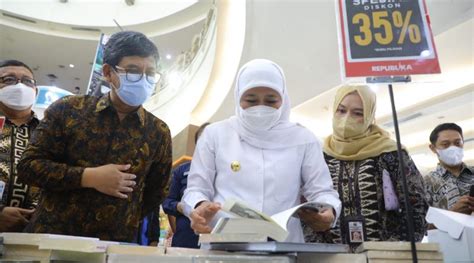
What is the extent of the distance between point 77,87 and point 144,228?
1215cm

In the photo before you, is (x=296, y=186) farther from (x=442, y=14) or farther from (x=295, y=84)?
(x=295, y=84)

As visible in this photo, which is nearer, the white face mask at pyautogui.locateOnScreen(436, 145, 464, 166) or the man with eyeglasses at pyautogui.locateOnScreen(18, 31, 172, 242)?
the man with eyeglasses at pyautogui.locateOnScreen(18, 31, 172, 242)

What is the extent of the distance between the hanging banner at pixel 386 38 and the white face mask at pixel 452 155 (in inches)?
58.6

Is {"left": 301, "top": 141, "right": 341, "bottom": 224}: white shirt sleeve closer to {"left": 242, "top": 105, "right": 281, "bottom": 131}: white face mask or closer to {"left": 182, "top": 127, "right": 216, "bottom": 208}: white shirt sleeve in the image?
{"left": 242, "top": 105, "right": 281, "bottom": 131}: white face mask

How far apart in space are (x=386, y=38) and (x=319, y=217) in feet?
1.76

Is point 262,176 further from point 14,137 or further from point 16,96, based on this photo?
point 16,96

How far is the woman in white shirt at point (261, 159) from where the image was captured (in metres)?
1.13

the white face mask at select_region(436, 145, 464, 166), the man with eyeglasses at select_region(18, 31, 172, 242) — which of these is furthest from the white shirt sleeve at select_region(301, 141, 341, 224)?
the white face mask at select_region(436, 145, 464, 166)

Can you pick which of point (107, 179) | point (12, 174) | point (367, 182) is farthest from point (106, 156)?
point (367, 182)

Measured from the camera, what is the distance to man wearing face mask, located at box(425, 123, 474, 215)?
2.22 m

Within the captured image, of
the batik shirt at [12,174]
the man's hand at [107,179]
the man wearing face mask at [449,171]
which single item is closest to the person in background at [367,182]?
the man's hand at [107,179]

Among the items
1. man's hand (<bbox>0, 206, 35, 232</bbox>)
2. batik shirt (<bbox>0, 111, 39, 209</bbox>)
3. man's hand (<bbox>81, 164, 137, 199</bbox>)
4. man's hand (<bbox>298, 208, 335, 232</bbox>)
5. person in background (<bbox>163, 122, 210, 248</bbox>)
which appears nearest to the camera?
man's hand (<bbox>298, 208, 335, 232</bbox>)

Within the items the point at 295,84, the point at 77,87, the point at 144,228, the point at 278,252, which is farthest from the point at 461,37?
the point at 77,87

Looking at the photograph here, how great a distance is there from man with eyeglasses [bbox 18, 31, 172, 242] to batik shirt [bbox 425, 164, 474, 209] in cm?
169
